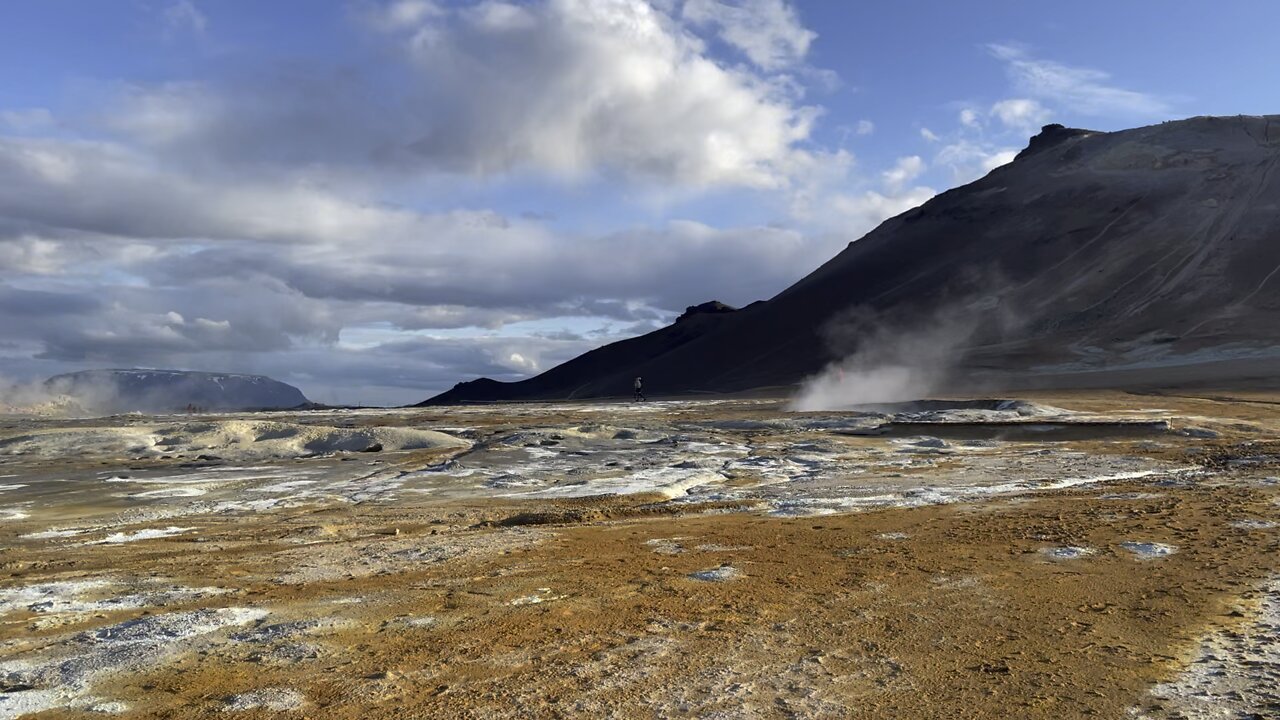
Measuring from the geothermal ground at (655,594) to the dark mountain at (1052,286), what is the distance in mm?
47394

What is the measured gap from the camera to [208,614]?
7504 millimetres

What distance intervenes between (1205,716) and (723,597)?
12.3ft

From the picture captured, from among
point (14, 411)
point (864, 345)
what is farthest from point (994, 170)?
point (14, 411)

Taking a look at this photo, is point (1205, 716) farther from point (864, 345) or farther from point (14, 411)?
point (864, 345)

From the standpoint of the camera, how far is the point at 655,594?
8.19 metres

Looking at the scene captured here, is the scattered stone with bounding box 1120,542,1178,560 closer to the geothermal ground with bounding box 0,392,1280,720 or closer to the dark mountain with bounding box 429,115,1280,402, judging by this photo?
the geothermal ground with bounding box 0,392,1280,720

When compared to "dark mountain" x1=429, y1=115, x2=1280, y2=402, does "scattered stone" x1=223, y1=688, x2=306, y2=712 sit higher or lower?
lower

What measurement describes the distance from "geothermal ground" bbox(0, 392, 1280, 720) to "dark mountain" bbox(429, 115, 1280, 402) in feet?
155

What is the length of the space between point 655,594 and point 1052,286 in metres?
87.3

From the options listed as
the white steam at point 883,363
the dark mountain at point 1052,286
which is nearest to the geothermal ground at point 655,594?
the white steam at point 883,363

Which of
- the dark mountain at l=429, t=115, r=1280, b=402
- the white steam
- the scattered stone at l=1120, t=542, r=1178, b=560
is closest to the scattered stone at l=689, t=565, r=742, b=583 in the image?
the scattered stone at l=1120, t=542, r=1178, b=560

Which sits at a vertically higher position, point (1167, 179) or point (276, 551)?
point (1167, 179)

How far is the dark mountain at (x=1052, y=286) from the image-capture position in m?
67.5

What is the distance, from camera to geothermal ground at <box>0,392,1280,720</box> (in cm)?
566
